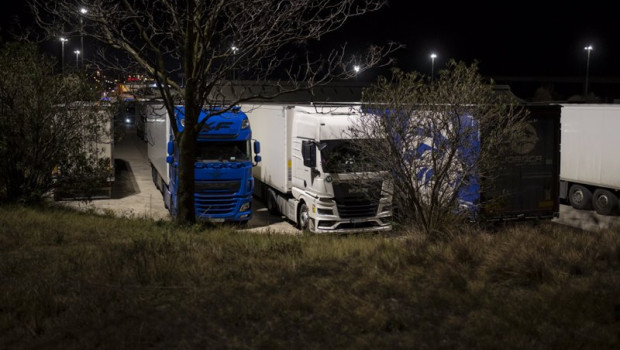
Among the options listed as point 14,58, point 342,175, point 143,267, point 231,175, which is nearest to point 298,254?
point 143,267

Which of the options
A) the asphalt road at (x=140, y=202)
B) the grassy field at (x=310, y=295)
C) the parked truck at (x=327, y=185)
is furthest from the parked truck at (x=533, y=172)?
the asphalt road at (x=140, y=202)

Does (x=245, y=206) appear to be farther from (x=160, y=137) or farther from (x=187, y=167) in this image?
(x=160, y=137)

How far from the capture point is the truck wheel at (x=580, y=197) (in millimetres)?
20750

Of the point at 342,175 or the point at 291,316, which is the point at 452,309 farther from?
the point at 342,175

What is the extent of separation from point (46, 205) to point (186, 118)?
5.32m

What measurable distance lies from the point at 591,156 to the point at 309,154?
9605 millimetres

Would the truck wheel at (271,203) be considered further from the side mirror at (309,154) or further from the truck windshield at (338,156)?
the truck windshield at (338,156)

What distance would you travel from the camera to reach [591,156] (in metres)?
20.1

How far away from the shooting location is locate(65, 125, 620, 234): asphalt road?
1869 cm

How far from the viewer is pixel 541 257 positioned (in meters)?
8.23

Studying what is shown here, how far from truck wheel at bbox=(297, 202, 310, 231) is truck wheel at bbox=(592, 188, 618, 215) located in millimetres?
9722

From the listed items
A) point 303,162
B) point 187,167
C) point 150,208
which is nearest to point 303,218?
point 303,162

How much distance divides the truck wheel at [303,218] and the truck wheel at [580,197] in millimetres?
9693

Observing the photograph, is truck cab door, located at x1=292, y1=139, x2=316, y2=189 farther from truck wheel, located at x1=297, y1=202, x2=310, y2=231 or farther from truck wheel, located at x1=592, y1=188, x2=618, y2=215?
truck wheel, located at x1=592, y1=188, x2=618, y2=215
